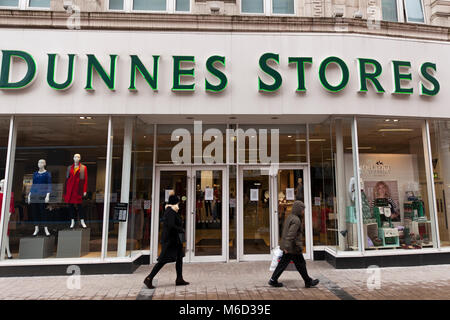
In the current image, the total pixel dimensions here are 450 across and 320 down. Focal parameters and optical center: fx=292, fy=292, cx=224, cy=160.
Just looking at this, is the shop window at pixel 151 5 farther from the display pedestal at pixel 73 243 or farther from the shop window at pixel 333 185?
the display pedestal at pixel 73 243

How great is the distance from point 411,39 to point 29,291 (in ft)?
34.8

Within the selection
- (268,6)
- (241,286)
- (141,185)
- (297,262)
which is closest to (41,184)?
(141,185)

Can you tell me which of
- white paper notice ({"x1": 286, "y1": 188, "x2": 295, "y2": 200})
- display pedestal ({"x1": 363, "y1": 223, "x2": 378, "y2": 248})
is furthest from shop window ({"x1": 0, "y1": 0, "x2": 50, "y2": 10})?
display pedestal ({"x1": 363, "y1": 223, "x2": 378, "y2": 248})

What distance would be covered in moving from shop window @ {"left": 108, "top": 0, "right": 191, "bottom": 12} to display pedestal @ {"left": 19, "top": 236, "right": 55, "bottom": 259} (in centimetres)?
633

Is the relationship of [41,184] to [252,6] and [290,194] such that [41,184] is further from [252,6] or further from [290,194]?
[252,6]

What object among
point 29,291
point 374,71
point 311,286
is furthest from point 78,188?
point 374,71

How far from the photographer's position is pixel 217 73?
7.23m

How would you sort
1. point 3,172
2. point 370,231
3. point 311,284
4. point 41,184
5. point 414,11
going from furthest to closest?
point 414,11 → point 370,231 → point 41,184 → point 3,172 → point 311,284

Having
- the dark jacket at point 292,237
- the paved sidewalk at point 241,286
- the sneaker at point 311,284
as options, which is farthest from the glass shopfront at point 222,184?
the dark jacket at point 292,237

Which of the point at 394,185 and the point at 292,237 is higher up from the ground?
the point at 394,185

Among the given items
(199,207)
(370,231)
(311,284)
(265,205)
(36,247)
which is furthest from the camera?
(265,205)

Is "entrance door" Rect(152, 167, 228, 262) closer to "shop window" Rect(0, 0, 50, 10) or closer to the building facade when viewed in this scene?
the building facade

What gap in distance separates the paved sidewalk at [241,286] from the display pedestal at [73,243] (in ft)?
2.07

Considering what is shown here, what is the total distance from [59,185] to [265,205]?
5.37 m
